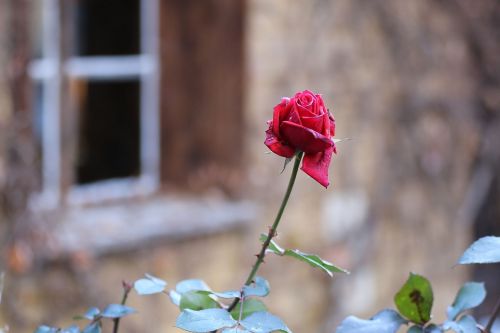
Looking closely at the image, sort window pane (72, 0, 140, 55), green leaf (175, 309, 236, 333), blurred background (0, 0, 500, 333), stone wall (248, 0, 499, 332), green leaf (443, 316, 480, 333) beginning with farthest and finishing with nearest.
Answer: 1. stone wall (248, 0, 499, 332)
2. window pane (72, 0, 140, 55)
3. blurred background (0, 0, 500, 333)
4. green leaf (443, 316, 480, 333)
5. green leaf (175, 309, 236, 333)

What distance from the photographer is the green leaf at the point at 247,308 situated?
92cm

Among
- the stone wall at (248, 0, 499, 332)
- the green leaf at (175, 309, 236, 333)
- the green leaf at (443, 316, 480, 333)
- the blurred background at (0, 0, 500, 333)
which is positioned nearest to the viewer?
the green leaf at (175, 309, 236, 333)

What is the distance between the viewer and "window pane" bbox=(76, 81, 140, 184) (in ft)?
10.2

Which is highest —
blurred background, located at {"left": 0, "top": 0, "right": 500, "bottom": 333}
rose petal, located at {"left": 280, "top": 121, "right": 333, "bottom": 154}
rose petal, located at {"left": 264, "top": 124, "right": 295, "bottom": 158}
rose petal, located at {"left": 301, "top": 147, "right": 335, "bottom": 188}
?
rose petal, located at {"left": 280, "top": 121, "right": 333, "bottom": 154}

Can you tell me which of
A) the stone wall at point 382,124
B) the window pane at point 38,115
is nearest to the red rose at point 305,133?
the window pane at point 38,115

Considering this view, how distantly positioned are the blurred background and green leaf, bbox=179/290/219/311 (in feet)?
5.40

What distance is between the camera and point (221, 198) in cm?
328

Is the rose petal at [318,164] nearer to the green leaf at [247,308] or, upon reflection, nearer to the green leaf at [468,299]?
the green leaf at [247,308]

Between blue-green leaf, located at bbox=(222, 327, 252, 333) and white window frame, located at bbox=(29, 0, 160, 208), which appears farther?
white window frame, located at bbox=(29, 0, 160, 208)

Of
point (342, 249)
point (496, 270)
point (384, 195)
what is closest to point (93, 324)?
point (342, 249)

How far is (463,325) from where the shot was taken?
0.97m

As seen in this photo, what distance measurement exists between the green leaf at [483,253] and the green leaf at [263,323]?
209mm

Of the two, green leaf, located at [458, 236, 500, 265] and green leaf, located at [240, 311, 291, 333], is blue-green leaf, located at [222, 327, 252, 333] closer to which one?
green leaf, located at [240, 311, 291, 333]

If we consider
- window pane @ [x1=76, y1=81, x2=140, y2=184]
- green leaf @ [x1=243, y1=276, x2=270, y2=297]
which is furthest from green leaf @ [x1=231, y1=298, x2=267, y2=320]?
window pane @ [x1=76, y1=81, x2=140, y2=184]
